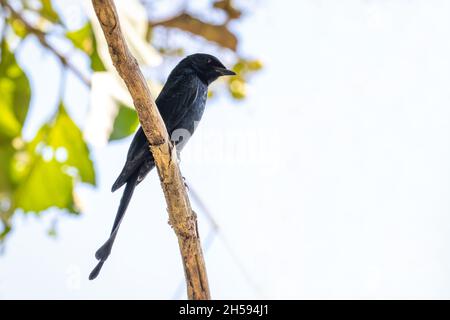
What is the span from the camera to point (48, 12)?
4.53 m

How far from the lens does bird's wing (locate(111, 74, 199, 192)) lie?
12.0ft

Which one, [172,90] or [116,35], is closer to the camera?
[116,35]

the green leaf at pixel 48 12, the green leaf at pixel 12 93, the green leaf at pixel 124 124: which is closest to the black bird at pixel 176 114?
the green leaf at pixel 124 124

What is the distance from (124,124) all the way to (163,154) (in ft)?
3.72

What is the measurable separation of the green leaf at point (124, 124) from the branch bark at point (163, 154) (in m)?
1.05

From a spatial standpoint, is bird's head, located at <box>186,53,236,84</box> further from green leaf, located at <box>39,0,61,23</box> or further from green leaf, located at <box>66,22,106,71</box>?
green leaf, located at <box>39,0,61,23</box>

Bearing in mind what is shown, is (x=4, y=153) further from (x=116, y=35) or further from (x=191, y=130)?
(x=116, y=35)

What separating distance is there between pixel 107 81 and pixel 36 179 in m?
1.09

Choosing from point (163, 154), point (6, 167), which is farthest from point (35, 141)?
point (163, 154)

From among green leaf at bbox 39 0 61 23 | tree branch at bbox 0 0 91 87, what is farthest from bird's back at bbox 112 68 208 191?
green leaf at bbox 39 0 61 23

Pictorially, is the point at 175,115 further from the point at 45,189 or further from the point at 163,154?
the point at 45,189

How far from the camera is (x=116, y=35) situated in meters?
2.60

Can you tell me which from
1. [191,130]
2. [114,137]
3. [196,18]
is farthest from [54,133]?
[196,18]

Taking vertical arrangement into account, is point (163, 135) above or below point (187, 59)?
below
